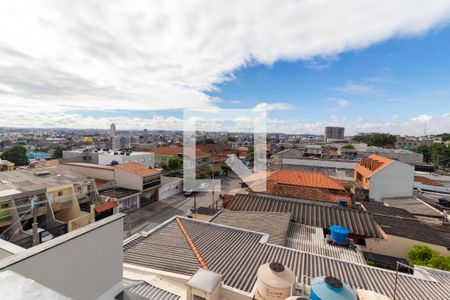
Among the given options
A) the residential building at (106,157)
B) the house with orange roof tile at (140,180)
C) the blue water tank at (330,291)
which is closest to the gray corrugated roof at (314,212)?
the blue water tank at (330,291)

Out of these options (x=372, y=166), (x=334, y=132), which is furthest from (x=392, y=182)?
(x=334, y=132)

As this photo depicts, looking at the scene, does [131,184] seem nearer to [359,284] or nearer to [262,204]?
[262,204]

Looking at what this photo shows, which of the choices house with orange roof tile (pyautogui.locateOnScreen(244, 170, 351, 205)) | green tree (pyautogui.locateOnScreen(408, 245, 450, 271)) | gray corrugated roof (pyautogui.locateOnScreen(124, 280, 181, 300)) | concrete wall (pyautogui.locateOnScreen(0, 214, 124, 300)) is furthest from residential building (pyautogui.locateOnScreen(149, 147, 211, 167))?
concrete wall (pyautogui.locateOnScreen(0, 214, 124, 300))

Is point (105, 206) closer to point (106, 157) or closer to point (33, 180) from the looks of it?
point (33, 180)

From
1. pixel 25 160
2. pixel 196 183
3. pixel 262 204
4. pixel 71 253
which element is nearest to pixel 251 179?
pixel 196 183

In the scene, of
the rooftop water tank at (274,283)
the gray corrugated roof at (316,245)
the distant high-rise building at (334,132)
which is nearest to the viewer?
the rooftop water tank at (274,283)

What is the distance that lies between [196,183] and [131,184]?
27.1 ft

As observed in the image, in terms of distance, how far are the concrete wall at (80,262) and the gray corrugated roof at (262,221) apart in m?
6.07

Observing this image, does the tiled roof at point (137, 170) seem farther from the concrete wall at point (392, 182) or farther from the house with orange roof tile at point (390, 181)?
the concrete wall at point (392, 182)

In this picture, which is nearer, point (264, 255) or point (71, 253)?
point (71, 253)

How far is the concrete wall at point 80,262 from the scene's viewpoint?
281 cm

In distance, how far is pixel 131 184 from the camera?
20.8 m

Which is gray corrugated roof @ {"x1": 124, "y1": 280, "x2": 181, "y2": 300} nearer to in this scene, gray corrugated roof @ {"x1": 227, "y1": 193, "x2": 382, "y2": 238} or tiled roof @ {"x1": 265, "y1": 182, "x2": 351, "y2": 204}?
gray corrugated roof @ {"x1": 227, "y1": 193, "x2": 382, "y2": 238}

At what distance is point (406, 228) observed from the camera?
11117mm
